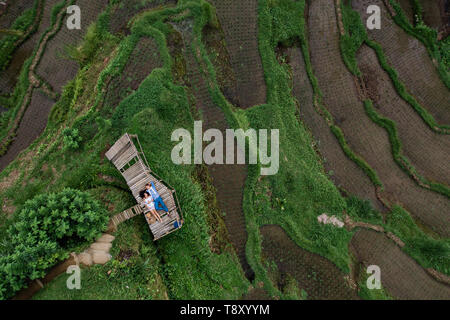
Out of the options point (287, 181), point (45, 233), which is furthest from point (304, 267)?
point (45, 233)

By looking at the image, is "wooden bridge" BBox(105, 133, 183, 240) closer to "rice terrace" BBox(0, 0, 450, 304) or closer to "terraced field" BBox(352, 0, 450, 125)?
"rice terrace" BBox(0, 0, 450, 304)

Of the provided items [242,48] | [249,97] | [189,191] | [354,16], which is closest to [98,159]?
[189,191]

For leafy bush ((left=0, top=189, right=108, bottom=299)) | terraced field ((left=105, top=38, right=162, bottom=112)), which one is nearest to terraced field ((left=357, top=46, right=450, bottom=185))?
terraced field ((left=105, top=38, right=162, bottom=112))

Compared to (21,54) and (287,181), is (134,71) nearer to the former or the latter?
(21,54)

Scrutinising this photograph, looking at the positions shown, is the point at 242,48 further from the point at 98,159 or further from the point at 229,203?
the point at 98,159

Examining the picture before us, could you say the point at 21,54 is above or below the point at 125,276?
above
